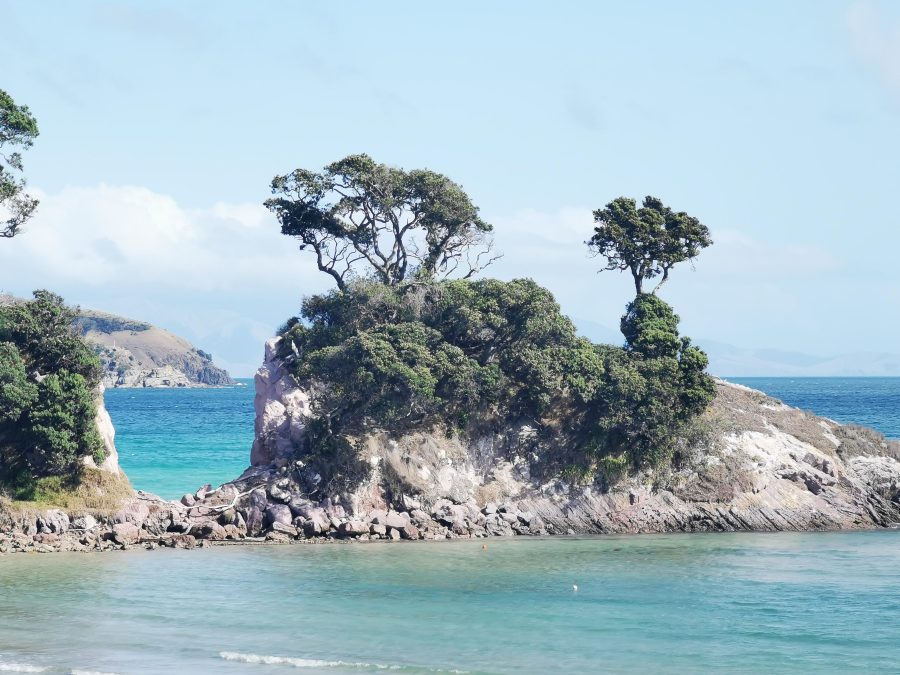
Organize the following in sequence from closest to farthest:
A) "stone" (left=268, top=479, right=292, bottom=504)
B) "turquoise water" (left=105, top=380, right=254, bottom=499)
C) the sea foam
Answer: the sea foam, "stone" (left=268, top=479, right=292, bottom=504), "turquoise water" (left=105, top=380, right=254, bottom=499)

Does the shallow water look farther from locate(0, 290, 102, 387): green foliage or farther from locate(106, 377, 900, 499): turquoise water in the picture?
locate(106, 377, 900, 499): turquoise water

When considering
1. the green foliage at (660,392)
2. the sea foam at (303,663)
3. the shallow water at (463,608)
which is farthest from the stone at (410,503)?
the sea foam at (303,663)

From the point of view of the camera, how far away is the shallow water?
31344mm

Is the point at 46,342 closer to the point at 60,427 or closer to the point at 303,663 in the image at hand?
the point at 60,427

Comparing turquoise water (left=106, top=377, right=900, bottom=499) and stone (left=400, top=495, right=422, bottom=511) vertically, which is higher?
turquoise water (left=106, top=377, right=900, bottom=499)

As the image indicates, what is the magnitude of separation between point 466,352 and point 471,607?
2336cm

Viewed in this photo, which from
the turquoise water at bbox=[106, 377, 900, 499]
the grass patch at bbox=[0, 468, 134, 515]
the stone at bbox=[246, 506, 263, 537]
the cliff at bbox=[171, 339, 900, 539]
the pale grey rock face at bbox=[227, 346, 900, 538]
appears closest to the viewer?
the grass patch at bbox=[0, 468, 134, 515]

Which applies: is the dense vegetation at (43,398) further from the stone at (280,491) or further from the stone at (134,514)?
the stone at (280,491)

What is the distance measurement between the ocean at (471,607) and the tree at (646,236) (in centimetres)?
1767

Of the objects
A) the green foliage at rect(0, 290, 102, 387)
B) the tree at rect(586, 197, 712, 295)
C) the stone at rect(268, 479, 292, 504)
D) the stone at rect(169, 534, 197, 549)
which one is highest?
the tree at rect(586, 197, 712, 295)

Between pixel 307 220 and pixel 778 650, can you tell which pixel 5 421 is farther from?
pixel 778 650

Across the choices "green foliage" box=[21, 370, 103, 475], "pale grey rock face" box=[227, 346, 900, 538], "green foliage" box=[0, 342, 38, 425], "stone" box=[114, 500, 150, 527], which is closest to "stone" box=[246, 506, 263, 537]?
"pale grey rock face" box=[227, 346, 900, 538]

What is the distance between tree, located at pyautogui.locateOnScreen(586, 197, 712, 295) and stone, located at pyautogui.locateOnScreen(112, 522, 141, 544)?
97.7 ft

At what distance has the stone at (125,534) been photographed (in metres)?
49.0
